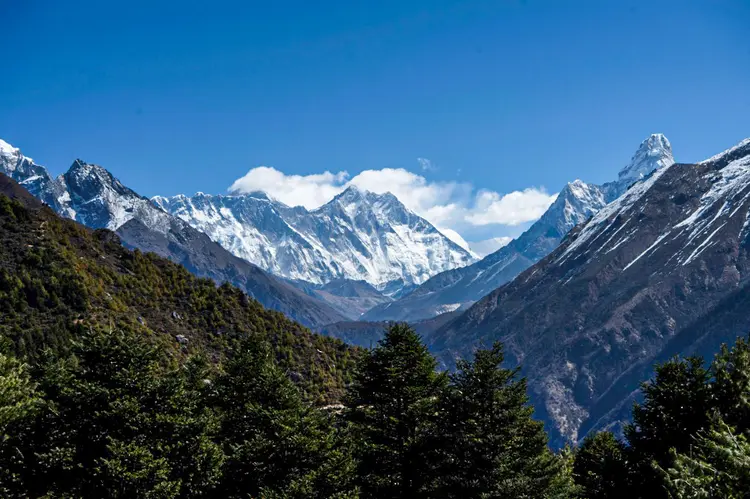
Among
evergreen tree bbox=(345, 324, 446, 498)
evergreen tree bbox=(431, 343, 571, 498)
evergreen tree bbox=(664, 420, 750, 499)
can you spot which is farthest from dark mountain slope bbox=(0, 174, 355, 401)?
evergreen tree bbox=(664, 420, 750, 499)

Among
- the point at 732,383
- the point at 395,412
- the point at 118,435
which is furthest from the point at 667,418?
the point at 118,435

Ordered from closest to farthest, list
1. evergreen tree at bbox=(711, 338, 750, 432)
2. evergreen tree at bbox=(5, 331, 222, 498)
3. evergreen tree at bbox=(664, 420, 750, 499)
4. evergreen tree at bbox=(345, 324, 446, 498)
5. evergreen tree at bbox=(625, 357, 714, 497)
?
1. evergreen tree at bbox=(664, 420, 750, 499)
2. evergreen tree at bbox=(5, 331, 222, 498)
3. evergreen tree at bbox=(711, 338, 750, 432)
4. evergreen tree at bbox=(625, 357, 714, 497)
5. evergreen tree at bbox=(345, 324, 446, 498)

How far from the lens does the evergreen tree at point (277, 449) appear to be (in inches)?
1459

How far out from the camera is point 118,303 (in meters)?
83.8

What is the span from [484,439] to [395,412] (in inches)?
297

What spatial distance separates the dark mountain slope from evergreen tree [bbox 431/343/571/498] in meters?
45.1

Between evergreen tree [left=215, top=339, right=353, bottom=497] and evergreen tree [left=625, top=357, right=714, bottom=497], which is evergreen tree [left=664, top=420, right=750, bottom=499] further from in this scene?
evergreen tree [left=215, top=339, right=353, bottom=497]

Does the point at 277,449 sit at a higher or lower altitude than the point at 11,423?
lower

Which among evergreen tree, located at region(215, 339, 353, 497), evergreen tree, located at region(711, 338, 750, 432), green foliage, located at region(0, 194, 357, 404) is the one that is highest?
green foliage, located at region(0, 194, 357, 404)

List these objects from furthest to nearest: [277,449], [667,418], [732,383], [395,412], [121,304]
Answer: [121,304] < [395,412] < [277,449] < [667,418] < [732,383]

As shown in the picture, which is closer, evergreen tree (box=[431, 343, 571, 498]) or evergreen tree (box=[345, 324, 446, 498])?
evergreen tree (box=[431, 343, 571, 498])

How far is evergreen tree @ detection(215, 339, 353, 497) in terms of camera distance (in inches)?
1459

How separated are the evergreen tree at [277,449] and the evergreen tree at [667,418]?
796 inches

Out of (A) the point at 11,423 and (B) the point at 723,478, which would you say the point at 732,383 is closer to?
(B) the point at 723,478
